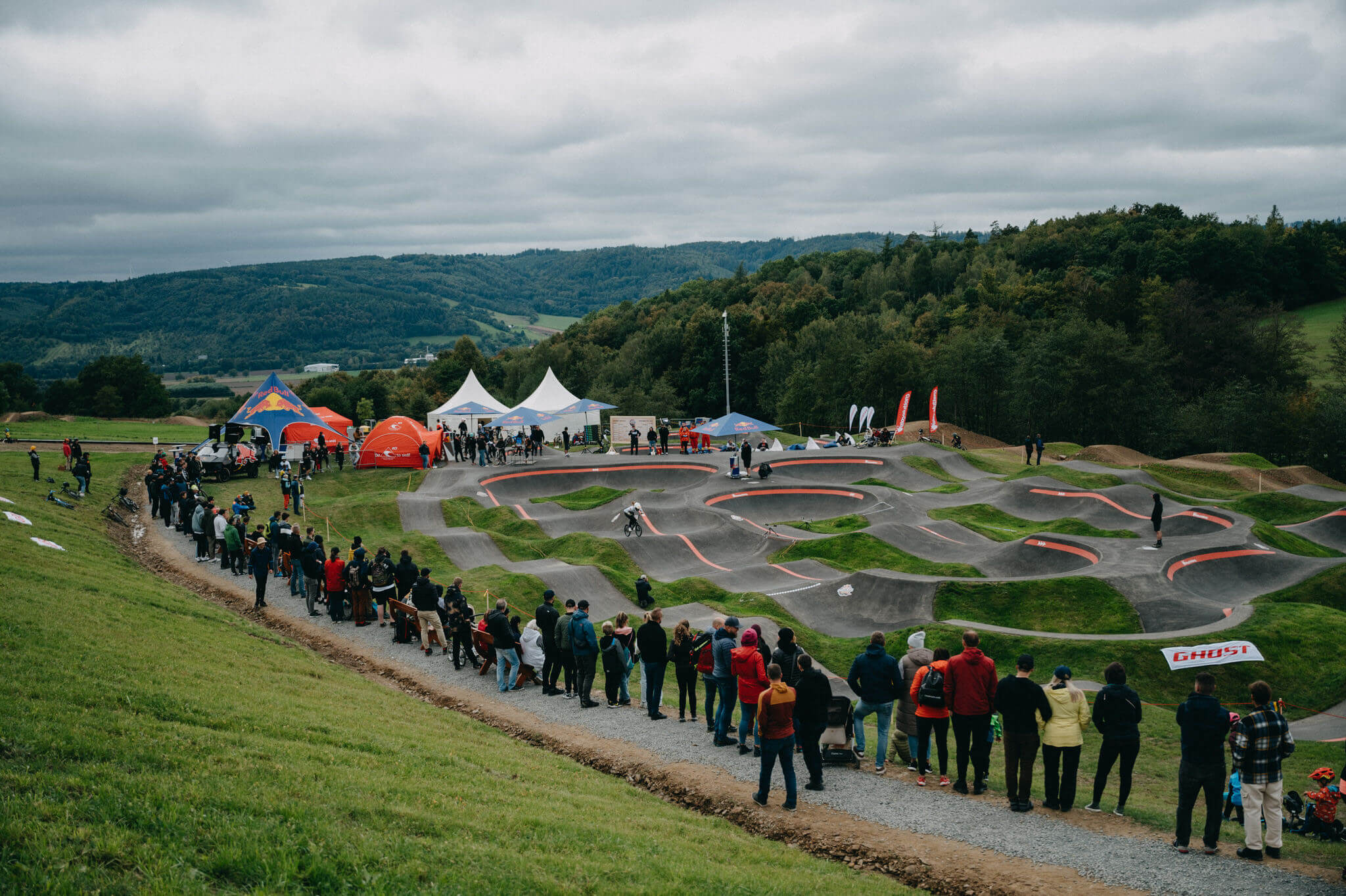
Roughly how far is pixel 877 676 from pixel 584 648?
4.88m

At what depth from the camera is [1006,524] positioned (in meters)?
33.9

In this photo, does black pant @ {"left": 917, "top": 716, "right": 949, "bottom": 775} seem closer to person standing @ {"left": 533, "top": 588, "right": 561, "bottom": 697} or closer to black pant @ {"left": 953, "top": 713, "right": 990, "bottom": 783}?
black pant @ {"left": 953, "top": 713, "right": 990, "bottom": 783}

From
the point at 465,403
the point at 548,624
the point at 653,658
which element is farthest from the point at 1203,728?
the point at 465,403

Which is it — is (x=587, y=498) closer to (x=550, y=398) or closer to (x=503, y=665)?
(x=550, y=398)

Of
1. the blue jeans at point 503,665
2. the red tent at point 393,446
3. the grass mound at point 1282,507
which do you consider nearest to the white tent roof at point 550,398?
the red tent at point 393,446

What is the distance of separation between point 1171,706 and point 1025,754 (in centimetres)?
965

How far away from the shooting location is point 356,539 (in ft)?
62.1

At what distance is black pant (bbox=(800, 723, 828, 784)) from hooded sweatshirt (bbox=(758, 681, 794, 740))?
0.42m

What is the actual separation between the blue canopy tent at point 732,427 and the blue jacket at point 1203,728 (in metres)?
33.8

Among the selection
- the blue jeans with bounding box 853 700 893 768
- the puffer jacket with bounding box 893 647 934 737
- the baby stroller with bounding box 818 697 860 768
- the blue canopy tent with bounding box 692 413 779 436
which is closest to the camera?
the blue jeans with bounding box 853 700 893 768

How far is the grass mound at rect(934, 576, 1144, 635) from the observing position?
21.0 m

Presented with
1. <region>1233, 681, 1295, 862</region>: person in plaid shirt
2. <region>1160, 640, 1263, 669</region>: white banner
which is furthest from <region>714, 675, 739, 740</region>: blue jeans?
<region>1160, 640, 1263, 669</region>: white banner

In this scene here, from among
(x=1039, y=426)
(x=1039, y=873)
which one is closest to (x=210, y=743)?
(x=1039, y=873)

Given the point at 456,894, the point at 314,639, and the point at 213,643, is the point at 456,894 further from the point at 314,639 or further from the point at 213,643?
the point at 314,639
